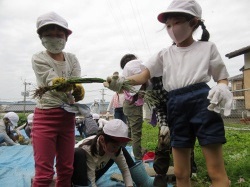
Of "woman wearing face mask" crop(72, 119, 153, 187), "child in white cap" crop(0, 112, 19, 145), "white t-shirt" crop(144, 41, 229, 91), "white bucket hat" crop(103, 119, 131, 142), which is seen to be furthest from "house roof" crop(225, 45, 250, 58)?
"white t-shirt" crop(144, 41, 229, 91)

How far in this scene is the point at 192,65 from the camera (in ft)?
6.40

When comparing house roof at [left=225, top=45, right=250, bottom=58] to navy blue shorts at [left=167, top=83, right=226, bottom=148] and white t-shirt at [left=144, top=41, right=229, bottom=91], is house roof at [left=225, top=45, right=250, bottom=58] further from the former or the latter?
navy blue shorts at [left=167, top=83, right=226, bottom=148]

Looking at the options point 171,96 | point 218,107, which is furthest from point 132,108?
point 218,107

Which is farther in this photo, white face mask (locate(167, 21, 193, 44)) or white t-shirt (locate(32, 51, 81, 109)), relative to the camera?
white t-shirt (locate(32, 51, 81, 109))

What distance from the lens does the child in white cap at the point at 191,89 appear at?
1.80m

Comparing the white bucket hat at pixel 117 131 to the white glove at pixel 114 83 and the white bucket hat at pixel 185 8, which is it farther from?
the white bucket hat at pixel 185 8

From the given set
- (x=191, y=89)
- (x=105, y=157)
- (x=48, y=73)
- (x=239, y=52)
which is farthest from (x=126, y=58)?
(x=239, y=52)

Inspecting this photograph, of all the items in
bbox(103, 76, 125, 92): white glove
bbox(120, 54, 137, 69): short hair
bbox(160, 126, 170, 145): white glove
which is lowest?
bbox(160, 126, 170, 145): white glove

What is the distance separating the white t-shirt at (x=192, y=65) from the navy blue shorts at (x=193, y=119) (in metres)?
0.06

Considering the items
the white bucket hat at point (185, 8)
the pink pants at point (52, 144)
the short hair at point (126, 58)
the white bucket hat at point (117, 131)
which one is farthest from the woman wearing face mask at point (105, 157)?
the short hair at point (126, 58)

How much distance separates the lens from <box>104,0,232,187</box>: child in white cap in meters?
1.80

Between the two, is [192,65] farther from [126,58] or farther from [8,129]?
[8,129]

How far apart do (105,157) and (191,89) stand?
157 centimetres

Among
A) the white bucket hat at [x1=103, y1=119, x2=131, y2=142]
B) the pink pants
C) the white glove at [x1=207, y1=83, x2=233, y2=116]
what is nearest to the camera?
the white glove at [x1=207, y1=83, x2=233, y2=116]
